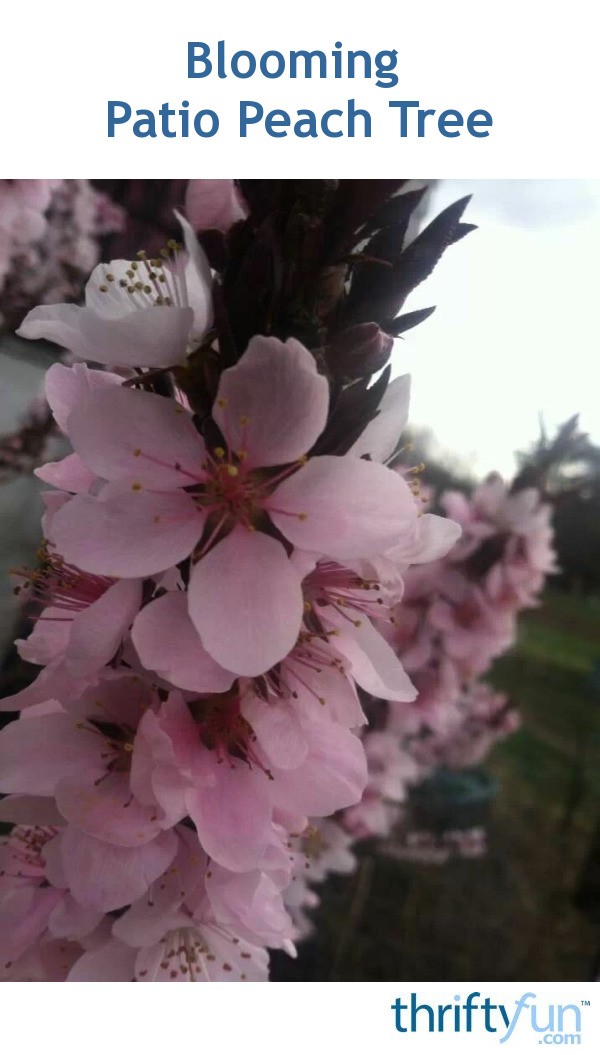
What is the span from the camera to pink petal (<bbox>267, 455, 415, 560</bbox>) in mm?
310

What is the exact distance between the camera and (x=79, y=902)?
0.36m

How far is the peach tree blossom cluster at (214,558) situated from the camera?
12.4 inches

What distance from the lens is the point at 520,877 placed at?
193 centimetres

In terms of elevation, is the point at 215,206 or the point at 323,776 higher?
the point at 215,206

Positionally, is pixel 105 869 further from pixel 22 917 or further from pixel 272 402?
pixel 272 402

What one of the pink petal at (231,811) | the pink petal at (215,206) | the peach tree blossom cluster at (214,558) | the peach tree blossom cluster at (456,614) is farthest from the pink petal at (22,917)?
the peach tree blossom cluster at (456,614)
